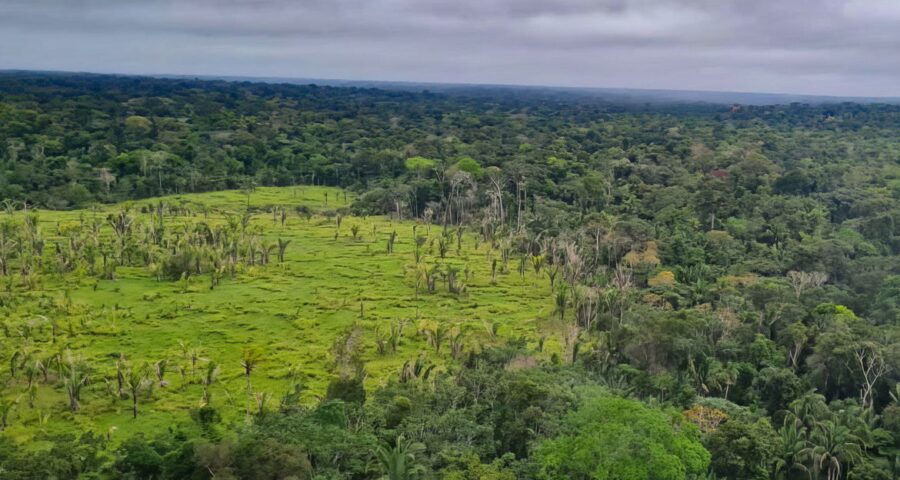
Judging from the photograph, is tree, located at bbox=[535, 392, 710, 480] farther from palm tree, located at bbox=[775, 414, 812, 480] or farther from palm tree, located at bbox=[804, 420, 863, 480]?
palm tree, located at bbox=[804, 420, 863, 480]

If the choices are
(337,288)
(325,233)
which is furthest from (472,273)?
(325,233)

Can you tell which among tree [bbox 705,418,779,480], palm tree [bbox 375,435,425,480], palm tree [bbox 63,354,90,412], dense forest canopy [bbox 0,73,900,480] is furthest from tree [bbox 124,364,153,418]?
tree [bbox 705,418,779,480]

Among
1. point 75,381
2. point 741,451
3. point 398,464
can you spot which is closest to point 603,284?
point 741,451

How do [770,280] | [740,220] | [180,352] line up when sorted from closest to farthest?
1. [180,352]
2. [770,280]
3. [740,220]

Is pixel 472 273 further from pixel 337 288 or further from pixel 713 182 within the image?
pixel 713 182

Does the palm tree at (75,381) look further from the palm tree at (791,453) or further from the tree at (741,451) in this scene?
the palm tree at (791,453)

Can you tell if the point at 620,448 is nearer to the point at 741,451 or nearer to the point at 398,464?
the point at 398,464
